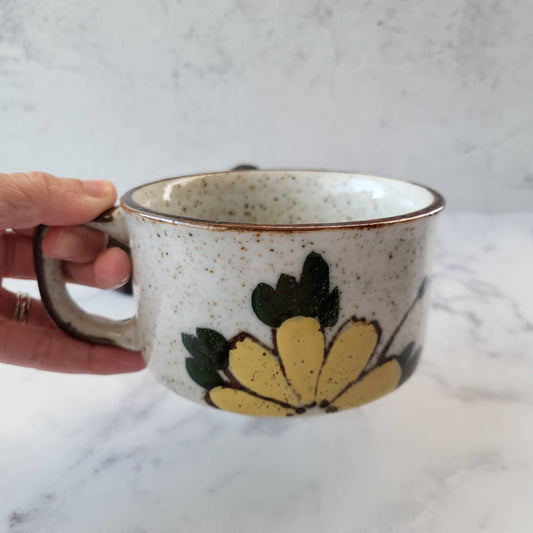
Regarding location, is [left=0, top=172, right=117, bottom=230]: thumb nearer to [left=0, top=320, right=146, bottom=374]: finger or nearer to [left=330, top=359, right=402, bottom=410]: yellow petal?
[left=0, top=320, right=146, bottom=374]: finger

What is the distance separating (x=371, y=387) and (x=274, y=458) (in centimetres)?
11

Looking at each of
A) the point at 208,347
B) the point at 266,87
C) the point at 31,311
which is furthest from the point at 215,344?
the point at 266,87

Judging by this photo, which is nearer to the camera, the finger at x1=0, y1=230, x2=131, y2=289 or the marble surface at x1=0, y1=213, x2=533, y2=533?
the marble surface at x1=0, y1=213, x2=533, y2=533

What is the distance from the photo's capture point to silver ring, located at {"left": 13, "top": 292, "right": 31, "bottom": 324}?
0.65m

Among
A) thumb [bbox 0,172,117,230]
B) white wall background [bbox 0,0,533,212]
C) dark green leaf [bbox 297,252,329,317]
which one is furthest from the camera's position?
white wall background [bbox 0,0,533,212]

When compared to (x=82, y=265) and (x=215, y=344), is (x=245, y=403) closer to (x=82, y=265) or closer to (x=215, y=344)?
(x=215, y=344)

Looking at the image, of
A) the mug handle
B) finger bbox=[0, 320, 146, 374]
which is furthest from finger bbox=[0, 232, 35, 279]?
the mug handle

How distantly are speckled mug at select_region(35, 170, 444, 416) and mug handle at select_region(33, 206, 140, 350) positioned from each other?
3 cm

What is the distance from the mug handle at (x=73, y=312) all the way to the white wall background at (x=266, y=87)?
0.67 m

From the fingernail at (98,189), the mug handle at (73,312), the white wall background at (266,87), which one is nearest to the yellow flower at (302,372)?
the mug handle at (73,312)

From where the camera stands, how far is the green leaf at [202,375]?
1.34ft

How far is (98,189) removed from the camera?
520 mm

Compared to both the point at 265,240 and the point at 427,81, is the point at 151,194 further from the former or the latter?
the point at 427,81

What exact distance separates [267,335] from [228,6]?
83 cm
